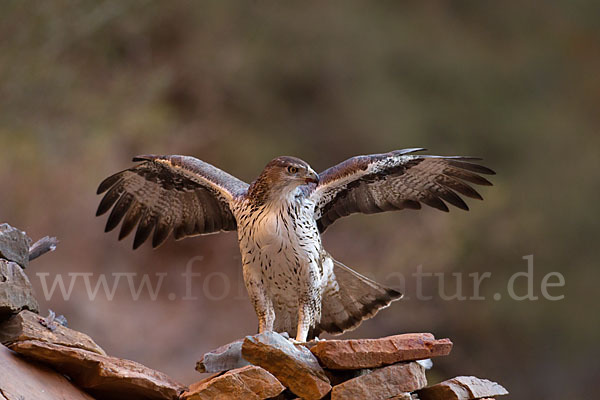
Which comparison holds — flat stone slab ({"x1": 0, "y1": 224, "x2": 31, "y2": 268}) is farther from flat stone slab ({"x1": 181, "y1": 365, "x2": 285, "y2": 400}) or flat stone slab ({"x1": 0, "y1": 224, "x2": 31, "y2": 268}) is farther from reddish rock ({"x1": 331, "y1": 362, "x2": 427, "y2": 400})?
reddish rock ({"x1": 331, "y1": 362, "x2": 427, "y2": 400})

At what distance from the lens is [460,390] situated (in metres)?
2.81

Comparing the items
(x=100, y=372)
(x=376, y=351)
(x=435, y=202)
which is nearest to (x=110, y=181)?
(x=100, y=372)

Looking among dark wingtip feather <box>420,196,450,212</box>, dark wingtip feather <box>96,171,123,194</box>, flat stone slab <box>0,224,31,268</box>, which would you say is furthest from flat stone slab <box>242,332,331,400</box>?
dark wingtip feather <box>96,171,123,194</box>

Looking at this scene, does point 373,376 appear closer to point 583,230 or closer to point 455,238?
point 455,238

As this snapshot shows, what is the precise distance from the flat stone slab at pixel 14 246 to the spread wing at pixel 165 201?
2.45ft

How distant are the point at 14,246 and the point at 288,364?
1.35 m

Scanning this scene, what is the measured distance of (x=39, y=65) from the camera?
7074mm

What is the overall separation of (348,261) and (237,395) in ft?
17.3

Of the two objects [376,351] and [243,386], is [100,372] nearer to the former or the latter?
[243,386]

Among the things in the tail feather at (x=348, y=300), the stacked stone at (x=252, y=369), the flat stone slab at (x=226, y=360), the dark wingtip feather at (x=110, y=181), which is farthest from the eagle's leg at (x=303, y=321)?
the dark wingtip feather at (x=110, y=181)

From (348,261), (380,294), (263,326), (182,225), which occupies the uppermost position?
(348,261)

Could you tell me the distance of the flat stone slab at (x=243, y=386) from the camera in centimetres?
266

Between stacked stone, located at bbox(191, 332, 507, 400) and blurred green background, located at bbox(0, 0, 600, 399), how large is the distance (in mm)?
4351

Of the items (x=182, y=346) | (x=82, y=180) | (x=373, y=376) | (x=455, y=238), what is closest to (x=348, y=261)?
(x=455, y=238)
